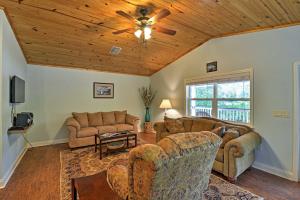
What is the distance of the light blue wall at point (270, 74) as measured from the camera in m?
2.91

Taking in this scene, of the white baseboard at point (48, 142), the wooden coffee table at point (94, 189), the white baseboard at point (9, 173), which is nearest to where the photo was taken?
the wooden coffee table at point (94, 189)

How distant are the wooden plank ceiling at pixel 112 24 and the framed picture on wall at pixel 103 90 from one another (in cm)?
92

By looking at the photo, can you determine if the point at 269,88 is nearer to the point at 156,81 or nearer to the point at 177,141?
the point at 177,141

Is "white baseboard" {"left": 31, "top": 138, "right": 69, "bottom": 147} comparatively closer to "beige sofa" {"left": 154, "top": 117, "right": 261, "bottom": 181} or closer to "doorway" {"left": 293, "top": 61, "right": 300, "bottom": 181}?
"beige sofa" {"left": 154, "top": 117, "right": 261, "bottom": 181}

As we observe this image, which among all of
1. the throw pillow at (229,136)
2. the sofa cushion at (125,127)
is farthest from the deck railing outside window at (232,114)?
the sofa cushion at (125,127)

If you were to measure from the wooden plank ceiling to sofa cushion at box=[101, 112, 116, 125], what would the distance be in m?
1.69

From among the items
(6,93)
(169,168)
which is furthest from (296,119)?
(6,93)

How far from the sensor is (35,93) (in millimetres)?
4641

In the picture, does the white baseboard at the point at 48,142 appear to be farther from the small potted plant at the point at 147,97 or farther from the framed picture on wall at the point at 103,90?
the small potted plant at the point at 147,97

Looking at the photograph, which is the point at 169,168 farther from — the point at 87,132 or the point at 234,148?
the point at 87,132

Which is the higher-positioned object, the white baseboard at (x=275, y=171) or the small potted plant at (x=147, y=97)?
the small potted plant at (x=147, y=97)

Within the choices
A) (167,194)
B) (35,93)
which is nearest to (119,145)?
(167,194)

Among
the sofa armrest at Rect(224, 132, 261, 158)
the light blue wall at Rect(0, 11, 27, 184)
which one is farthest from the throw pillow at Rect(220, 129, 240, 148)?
the light blue wall at Rect(0, 11, 27, 184)

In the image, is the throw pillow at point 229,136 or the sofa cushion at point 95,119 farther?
the sofa cushion at point 95,119
